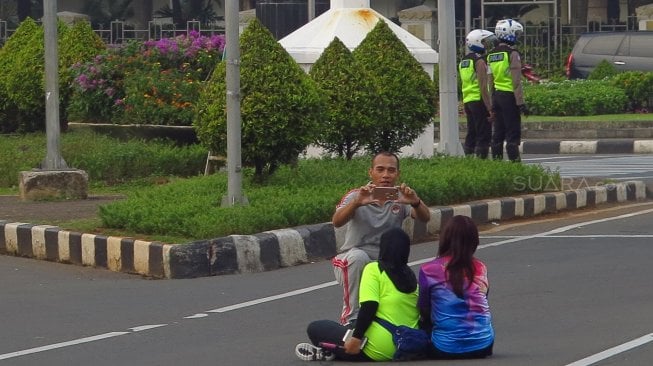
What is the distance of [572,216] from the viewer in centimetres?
1370

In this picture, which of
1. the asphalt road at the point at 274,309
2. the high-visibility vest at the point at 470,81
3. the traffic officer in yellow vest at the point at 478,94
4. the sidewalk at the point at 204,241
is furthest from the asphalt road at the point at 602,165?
the asphalt road at the point at 274,309

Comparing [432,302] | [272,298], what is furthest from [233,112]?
[432,302]

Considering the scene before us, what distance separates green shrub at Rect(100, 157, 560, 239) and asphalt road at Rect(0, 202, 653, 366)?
1.85ft

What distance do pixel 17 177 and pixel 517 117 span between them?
5.69 metres

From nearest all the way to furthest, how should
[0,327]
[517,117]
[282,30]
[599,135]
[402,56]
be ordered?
[0,327] → [402,56] → [517,117] → [282,30] → [599,135]

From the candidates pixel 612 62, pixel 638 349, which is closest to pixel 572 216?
pixel 638 349

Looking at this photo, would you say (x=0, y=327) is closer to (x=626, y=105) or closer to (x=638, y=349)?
(x=638, y=349)

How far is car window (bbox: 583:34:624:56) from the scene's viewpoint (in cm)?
3291

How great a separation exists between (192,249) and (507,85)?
21.1 ft

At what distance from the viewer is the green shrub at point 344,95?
14.0 m

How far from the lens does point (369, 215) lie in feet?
25.9

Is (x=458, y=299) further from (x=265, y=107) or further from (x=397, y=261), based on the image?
(x=265, y=107)

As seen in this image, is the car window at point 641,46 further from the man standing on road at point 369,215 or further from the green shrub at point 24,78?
the man standing on road at point 369,215

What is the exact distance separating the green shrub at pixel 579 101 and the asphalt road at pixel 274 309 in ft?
52.4
